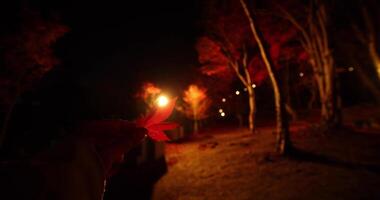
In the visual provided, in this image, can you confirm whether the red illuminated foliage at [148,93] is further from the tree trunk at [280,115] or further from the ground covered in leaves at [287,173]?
the tree trunk at [280,115]

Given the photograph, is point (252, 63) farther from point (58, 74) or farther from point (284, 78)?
point (58, 74)

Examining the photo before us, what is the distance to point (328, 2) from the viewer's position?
13.2m

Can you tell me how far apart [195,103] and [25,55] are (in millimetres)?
16131

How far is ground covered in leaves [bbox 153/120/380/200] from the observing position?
664 centimetres

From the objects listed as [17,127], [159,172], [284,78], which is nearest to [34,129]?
[17,127]

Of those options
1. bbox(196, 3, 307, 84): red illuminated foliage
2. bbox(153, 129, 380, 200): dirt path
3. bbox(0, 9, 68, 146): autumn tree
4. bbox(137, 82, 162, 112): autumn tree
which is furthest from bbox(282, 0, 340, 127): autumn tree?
bbox(137, 82, 162, 112): autumn tree

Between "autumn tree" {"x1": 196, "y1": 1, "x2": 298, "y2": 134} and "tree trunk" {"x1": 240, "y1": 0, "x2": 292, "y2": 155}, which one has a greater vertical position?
"autumn tree" {"x1": 196, "y1": 1, "x2": 298, "y2": 134}

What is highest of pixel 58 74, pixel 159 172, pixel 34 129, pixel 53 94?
pixel 58 74

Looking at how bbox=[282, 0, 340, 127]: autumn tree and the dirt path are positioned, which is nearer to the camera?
the dirt path

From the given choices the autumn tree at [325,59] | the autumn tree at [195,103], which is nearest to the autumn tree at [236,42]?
the autumn tree at [325,59]

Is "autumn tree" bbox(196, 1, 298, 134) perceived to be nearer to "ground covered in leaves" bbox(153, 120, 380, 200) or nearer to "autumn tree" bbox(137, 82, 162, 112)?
"autumn tree" bbox(137, 82, 162, 112)

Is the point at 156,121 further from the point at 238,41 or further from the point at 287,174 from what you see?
the point at 238,41

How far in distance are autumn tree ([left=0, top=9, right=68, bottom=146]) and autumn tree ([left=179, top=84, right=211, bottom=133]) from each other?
1471 centimetres

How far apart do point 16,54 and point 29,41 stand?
2.56ft
